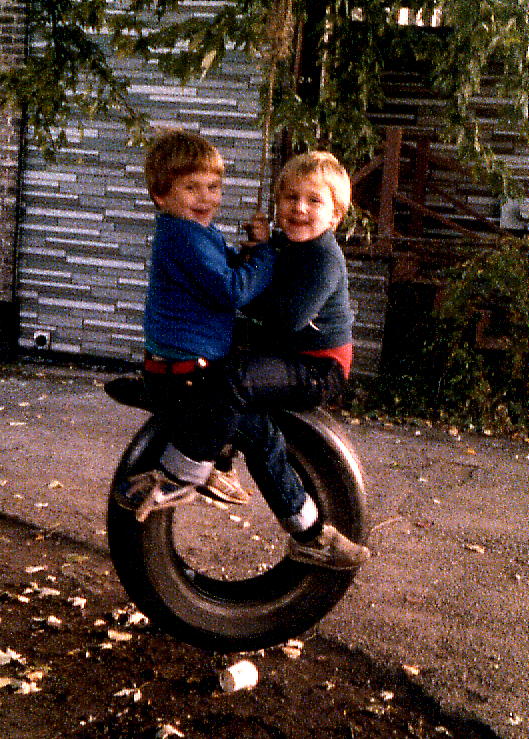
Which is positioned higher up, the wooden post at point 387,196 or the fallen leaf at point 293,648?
the wooden post at point 387,196

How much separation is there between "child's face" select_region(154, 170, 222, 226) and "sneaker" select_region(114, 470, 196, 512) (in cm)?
95

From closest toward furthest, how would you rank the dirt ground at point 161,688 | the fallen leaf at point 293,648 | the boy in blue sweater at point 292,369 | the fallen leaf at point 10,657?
the dirt ground at point 161,688
the boy in blue sweater at point 292,369
the fallen leaf at point 10,657
the fallen leaf at point 293,648

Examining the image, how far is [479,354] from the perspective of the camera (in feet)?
28.8

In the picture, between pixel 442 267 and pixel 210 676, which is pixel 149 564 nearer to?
pixel 210 676

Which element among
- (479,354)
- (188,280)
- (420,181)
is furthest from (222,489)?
(420,181)

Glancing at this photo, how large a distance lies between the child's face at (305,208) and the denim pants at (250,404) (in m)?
0.46

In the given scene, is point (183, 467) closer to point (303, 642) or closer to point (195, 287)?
point (195, 287)

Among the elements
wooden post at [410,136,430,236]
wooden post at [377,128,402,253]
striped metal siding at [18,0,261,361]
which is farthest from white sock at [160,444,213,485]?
wooden post at [410,136,430,236]

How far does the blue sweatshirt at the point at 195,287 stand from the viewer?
9.74ft

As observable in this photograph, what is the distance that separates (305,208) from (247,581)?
1.53 metres

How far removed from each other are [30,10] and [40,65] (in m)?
0.40

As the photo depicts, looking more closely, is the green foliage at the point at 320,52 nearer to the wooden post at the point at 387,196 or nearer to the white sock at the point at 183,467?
the white sock at the point at 183,467

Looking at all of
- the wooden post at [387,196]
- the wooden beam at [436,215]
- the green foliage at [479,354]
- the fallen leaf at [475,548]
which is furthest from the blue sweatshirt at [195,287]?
the wooden beam at [436,215]

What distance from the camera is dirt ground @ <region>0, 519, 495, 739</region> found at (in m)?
2.88
